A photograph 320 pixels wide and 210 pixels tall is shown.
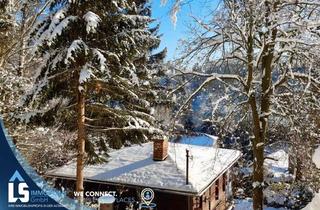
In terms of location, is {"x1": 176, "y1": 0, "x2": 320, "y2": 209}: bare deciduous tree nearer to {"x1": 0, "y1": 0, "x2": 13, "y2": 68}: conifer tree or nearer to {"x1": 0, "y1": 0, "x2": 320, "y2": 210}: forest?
{"x1": 0, "y1": 0, "x2": 320, "y2": 210}: forest

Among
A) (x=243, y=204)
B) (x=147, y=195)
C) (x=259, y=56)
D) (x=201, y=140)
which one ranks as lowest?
(x=243, y=204)

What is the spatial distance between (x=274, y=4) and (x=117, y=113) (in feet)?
8.52

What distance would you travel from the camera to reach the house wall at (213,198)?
6.93 m

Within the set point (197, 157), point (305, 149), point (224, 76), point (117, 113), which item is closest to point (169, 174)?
point (197, 157)

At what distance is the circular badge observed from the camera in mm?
5753

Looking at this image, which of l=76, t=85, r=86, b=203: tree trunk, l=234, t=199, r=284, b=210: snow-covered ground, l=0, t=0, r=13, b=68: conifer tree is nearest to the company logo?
l=76, t=85, r=86, b=203: tree trunk

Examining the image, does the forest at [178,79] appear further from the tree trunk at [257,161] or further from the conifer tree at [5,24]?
the conifer tree at [5,24]

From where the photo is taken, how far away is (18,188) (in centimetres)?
388

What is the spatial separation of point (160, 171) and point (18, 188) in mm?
2977

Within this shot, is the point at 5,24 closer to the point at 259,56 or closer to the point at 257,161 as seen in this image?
the point at 259,56

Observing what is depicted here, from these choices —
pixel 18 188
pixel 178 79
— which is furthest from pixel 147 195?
pixel 18 188

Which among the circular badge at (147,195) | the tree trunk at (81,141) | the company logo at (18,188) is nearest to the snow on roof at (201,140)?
the circular badge at (147,195)

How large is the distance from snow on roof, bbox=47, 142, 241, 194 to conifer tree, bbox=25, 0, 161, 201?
893 mm

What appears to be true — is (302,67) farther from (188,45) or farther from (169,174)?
(169,174)
